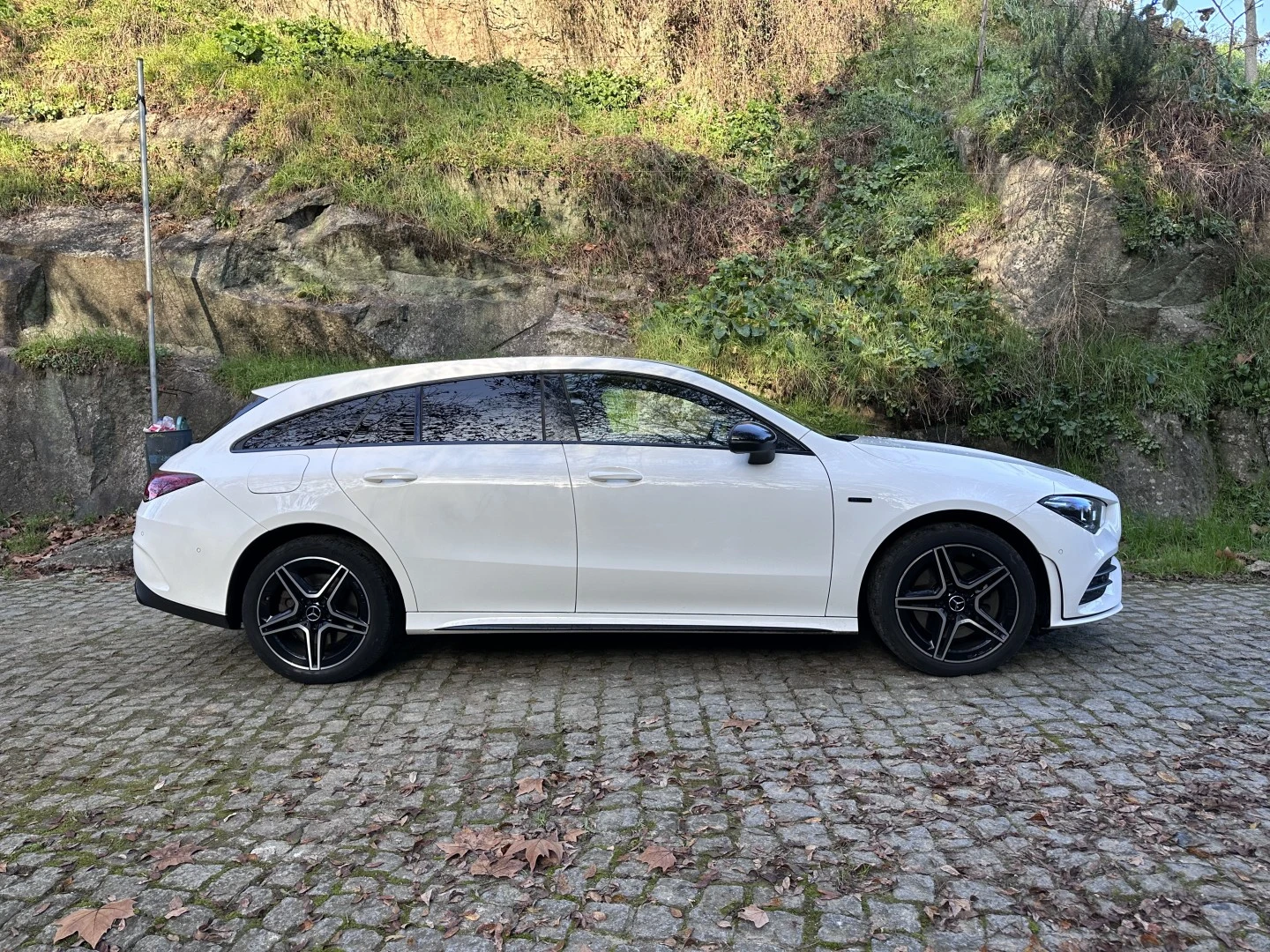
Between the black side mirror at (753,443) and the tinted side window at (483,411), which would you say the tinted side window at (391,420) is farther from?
the black side mirror at (753,443)

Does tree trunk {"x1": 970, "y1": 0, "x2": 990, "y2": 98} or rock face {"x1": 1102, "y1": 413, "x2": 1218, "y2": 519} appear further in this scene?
tree trunk {"x1": 970, "y1": 0, "x2": 990, "y2": 98}

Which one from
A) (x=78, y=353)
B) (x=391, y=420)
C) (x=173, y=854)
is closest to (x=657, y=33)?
(x=78, y=353)

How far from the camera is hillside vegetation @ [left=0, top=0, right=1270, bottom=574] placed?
823 cm

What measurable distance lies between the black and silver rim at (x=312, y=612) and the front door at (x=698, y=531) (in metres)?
1.15

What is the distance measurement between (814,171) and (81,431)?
342 inches

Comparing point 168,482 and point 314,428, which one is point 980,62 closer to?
point 314,428

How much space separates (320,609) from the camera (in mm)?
4543

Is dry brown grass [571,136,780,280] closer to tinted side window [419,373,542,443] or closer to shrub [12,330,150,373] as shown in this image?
shrub [12,330,150,373]

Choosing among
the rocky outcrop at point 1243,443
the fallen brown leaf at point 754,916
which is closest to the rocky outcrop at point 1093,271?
the rocky outcrop at point 1243,443

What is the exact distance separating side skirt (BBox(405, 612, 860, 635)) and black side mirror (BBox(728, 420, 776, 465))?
80cm

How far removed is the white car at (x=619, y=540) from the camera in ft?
14.7

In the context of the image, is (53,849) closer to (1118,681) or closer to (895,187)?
(1118,681)

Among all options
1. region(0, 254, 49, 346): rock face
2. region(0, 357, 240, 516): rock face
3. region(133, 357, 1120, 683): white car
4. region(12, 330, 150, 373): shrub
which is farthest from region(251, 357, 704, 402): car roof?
region(0, 254, 49, 346): rock face

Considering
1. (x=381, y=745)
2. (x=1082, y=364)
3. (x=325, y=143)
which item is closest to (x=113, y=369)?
(x=325, y=143)
